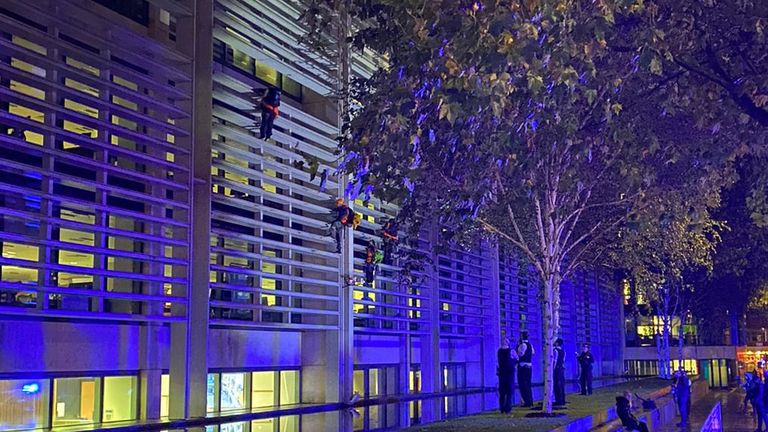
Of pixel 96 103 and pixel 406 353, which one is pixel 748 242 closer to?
pixel 406 353

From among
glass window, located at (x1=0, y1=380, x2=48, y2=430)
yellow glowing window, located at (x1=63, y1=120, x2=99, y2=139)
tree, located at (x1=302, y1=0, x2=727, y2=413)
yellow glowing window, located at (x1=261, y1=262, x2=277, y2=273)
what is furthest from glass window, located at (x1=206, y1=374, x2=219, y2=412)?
tree, located at (x1=302, y1=0, x2=727, y2=413)

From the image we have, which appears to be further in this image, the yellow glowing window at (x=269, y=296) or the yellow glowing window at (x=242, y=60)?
the yellow glowing window at (x=269, y=296)

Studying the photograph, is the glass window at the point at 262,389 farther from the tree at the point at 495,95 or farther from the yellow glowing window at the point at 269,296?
the tree at the point at 495,95

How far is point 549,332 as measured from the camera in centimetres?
1652

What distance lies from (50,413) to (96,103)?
15.0ft

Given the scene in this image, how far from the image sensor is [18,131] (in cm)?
1173

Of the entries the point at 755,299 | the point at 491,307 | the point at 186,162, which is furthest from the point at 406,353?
the point at 755,299

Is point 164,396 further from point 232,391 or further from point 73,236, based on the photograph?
point 73,236

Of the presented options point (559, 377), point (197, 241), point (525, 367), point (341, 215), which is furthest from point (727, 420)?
point (197, 241)

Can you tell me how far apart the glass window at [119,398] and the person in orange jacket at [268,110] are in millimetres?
4444

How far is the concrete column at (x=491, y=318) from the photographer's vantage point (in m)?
28.1

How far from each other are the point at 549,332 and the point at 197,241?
276 inches

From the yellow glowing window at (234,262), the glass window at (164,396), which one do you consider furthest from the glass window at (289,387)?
the glass window at (164,396)

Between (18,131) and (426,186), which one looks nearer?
(18,131)
